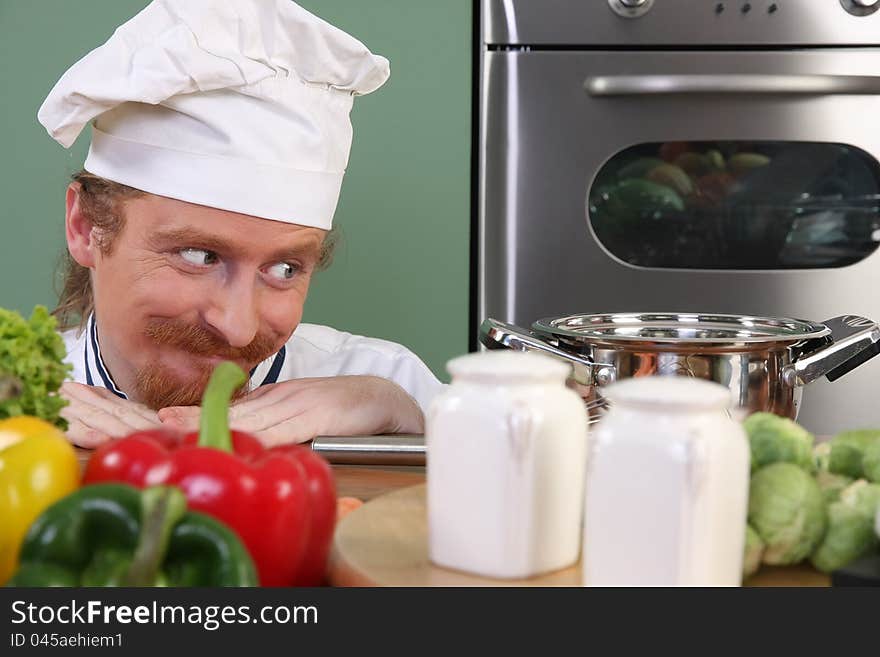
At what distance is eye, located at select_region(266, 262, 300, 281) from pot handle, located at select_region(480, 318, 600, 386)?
0.48 meters

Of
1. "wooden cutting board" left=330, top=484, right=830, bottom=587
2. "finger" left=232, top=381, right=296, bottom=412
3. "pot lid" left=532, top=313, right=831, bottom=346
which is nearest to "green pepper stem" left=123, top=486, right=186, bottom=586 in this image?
"wooden cutting board" left=330, top=484, right=830, bottom=587

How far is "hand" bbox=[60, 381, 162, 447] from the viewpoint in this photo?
100 cm

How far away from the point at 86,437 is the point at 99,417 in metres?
0.03

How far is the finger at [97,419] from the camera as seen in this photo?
101cm

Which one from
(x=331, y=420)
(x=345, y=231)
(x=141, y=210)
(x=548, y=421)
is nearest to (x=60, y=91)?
(x=141, y=210)

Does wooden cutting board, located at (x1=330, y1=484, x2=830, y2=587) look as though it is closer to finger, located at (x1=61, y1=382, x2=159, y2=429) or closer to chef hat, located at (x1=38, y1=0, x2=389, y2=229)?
finger, located at (x1=61, y1=382, x2=159, y2=429)

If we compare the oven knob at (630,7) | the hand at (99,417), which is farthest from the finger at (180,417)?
Result: the oven knob at (630,7)

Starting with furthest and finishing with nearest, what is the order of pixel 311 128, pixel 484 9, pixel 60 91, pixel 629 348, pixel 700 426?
1. pixel 484 9
2. pixel 311 128
3. pixel 60 91
4. pixel 629 348
5. pixel 700 426

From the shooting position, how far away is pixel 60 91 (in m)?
1.15

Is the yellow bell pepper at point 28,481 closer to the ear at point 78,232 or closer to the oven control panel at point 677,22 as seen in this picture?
the ear at point 78,232

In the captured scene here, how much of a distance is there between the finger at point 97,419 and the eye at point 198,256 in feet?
0.94

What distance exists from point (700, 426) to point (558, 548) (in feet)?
0.37

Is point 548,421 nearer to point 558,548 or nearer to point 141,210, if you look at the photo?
point 558,548

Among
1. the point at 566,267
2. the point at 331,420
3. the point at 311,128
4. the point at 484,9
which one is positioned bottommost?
the point at 331,420
